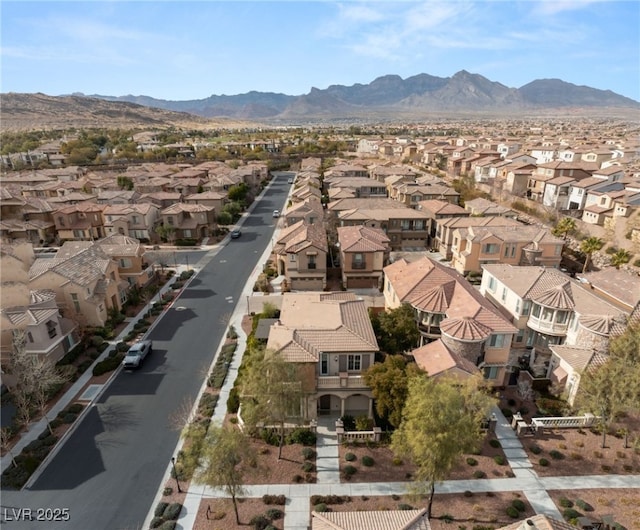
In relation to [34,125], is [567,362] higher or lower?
lower

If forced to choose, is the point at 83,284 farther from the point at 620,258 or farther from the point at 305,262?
the point at 620,258

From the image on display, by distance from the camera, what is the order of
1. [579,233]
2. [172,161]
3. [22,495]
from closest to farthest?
[22,495], [579,233], [172,161]

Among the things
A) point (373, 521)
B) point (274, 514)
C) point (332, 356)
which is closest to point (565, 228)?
point (332, 356)

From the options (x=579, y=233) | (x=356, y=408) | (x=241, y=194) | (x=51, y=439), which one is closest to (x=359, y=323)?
(x=356, y=408)

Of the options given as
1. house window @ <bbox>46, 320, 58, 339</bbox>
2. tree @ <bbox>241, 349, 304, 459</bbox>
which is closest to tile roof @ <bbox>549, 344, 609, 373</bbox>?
tree @ <bbox>241, 349, 304, 459</bbox>

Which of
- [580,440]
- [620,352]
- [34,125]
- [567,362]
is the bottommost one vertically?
[580,440]

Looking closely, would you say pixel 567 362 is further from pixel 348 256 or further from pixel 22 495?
pixel 22 495
